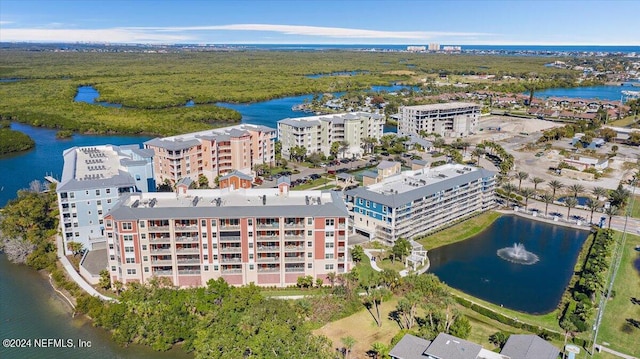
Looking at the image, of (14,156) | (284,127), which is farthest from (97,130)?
(284,127)

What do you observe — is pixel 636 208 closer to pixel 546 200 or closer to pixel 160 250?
pixel 546 200

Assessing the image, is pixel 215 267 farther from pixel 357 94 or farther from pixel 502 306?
pixel 357 94

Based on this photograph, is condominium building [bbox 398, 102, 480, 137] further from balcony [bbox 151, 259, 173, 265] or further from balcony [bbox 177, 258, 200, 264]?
balcony [bbox 151, 259, 173, 265]

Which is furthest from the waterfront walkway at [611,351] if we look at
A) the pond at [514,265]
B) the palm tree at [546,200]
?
the palm tree at [546,200]

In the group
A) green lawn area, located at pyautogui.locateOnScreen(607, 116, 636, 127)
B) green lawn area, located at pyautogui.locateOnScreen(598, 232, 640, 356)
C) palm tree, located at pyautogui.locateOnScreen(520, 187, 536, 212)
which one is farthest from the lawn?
green lawn area, located at pyautogui.locateOnScreen(607, 116, 636, 127)

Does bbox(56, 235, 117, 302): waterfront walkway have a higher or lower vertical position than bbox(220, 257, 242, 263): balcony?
lower

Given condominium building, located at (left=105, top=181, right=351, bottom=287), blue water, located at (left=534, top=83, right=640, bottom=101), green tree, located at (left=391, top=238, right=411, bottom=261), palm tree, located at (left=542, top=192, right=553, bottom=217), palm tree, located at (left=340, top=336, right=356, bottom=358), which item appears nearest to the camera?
palm tree, located at (left=340, top=336, right=356, bottom=358)
